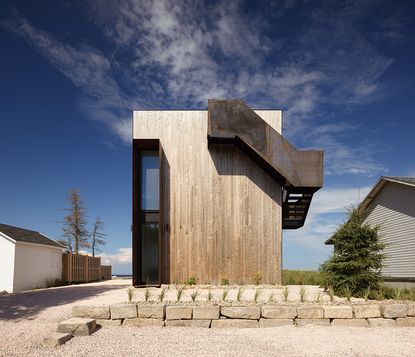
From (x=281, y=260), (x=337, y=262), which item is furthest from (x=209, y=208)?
(x=337, y=262)

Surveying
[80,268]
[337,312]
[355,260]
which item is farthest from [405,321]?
[80,268]

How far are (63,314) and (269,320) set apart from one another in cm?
496

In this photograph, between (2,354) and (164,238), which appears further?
(164,238)

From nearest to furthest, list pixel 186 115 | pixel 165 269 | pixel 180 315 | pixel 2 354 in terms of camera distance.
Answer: pixel 2 354
pixel 180 315
pixel 165 269
pixel 186 115

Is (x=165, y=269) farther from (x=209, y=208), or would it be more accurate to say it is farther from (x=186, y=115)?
(x=186, y=115)

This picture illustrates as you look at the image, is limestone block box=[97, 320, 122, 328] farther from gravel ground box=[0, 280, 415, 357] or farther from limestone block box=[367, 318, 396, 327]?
limestone block box=[367, 318, 396, 327]

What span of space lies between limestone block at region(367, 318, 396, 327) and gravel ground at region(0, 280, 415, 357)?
0.74 ft

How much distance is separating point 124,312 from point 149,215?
7774mm

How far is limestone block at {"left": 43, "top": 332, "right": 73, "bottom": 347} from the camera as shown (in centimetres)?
633

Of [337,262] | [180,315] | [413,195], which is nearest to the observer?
[180,315]

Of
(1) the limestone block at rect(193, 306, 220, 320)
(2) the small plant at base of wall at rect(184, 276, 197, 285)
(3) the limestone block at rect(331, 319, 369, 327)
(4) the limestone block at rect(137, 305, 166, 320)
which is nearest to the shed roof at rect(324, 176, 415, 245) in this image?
(2) the small plant at base of wall at rect(184, 276, 197, 285)

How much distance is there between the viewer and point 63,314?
866cm

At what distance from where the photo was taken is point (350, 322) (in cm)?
784

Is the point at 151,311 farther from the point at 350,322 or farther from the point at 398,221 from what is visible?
the point at 398,221
